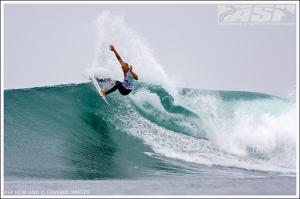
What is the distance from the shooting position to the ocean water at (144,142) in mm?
7520

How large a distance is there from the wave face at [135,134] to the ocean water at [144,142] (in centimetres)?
3

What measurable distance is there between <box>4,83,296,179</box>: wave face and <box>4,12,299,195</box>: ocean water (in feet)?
0.09

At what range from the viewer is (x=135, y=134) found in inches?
465

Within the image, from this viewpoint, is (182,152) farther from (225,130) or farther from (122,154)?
(225,130)

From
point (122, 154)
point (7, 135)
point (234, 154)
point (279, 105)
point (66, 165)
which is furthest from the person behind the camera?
point (279, 105)

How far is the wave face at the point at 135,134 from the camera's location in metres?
9.02

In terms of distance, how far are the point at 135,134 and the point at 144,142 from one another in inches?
22.3

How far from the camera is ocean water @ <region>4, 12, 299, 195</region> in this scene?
7.52 m

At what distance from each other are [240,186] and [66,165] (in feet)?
12.3

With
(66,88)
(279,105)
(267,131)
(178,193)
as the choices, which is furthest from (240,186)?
(279,105)

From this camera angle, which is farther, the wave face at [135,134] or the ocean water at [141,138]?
the wave face at [135,134]

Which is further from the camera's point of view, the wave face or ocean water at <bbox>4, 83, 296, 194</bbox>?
the wave face

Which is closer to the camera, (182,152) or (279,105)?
(182,152)

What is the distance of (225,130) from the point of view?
1310 centimetres
